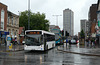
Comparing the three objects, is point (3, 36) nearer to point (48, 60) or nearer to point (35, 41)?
point (35, 41)

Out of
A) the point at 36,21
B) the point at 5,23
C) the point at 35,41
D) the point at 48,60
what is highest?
the point at 36,21

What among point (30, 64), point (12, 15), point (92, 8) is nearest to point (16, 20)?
point (12, 15)

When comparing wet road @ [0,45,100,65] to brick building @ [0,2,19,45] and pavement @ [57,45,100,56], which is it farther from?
brick building @ [0,2,19,45]

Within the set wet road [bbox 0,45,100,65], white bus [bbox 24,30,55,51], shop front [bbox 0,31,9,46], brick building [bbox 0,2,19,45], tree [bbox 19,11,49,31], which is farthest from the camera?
tree [bbox 19,11,49,31]

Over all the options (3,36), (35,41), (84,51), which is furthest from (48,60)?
(3,36)

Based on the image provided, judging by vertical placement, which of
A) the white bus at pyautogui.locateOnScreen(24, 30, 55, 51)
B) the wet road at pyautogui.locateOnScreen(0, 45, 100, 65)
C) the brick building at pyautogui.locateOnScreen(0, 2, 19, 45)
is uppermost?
the brick building at pyautogui.locateOnScreen(0, 2, 19, 45)

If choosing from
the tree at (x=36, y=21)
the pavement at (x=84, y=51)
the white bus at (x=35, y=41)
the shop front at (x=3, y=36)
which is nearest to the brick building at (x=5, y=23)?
the shop front at (x=3, y=36)

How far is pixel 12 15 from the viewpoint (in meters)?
47.3

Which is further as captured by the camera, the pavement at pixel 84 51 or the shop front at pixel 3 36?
the shop front at pixel 3 36

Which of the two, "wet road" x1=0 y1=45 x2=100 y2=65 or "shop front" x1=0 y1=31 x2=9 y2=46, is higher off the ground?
"shop front" x1=0 y1=31 x2=9 y2=46

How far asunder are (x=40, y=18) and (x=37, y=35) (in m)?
51.0

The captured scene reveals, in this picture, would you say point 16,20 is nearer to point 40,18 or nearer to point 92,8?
point 40,18

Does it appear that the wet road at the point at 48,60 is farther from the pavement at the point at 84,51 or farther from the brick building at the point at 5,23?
the brick building at the point at 5,23

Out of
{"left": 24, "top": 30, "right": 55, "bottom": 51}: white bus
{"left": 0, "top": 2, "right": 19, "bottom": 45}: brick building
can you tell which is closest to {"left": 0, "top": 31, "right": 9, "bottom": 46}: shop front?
{"left": 0, "top": 2, "right": 19, "bottom": 45}: brick building
